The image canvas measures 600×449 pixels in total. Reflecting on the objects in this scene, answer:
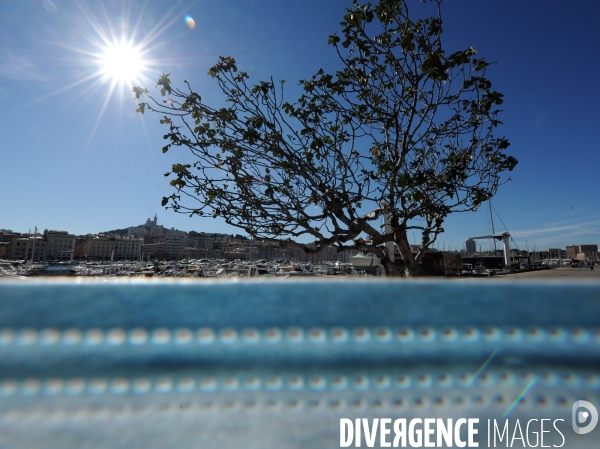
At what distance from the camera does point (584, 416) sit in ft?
2.79

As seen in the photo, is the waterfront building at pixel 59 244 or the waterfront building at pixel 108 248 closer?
the waterfront building at pixel 59 244

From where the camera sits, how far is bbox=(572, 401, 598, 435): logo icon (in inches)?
33.2

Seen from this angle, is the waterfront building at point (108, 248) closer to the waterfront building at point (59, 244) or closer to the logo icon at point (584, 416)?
the waterfront building at point (59, 244)

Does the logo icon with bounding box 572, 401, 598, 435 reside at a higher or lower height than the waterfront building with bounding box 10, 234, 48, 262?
lower

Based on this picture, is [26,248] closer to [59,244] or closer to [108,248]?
[59,244]

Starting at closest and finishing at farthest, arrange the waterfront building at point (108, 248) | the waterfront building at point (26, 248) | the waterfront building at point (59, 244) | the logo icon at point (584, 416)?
the logo icon at point (584, 416), the waterfront building at point (26, 248), the waterfront building at point (59, 244), the waterfront building at point (108, 248)

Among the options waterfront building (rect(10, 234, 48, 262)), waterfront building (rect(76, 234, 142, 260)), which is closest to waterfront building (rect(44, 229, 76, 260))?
waterfront building (rect(10, 234, 48, 262))

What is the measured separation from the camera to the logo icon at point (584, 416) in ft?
2.77

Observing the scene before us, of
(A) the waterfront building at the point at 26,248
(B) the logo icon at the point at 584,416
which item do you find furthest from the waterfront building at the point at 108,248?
(B) the logo icon at the point at 584,416

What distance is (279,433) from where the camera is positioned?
2.56 feet

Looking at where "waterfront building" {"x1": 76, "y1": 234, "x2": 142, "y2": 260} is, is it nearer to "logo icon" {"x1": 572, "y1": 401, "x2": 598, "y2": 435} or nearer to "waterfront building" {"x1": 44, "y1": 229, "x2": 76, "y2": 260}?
"waterfront building" {"x1": 44, "y1": 229, "x2": 76, "y2": 260}

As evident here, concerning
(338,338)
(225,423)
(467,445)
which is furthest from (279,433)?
(467,445)

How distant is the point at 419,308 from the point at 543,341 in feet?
1.00

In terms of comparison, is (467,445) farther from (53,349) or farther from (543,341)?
(53,349)
